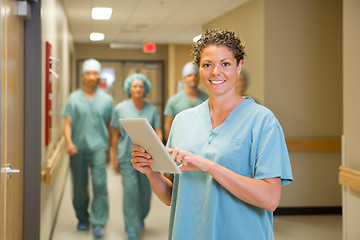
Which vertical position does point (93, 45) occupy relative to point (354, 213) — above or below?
above

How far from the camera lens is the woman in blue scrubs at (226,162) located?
1459 millimetres

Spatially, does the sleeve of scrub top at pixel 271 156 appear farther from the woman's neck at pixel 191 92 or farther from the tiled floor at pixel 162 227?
the woman's neck at pixel 191 92

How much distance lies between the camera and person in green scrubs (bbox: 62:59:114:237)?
4.29 m

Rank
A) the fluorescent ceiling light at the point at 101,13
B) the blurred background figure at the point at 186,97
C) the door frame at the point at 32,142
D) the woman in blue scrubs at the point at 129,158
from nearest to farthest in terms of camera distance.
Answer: the door frame at the point at 32,142
the woman in blue scrubs at the point at 129,158
the blurred background figure at the point at 186,97
the fluorescent ceiling light at the point at 101,13

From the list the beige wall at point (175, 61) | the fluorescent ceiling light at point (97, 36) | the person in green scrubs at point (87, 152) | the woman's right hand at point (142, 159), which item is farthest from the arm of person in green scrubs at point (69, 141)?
the beige wall at point (175, 61)

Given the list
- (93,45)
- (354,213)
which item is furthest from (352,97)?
(93,45)

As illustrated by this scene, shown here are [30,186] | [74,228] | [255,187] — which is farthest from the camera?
[74,228]

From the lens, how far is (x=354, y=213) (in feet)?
10.3

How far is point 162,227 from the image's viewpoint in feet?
14.5

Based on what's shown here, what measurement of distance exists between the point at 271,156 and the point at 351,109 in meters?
1.94

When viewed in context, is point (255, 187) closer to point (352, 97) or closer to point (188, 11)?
point (352, 97)

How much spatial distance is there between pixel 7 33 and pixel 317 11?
372 cm

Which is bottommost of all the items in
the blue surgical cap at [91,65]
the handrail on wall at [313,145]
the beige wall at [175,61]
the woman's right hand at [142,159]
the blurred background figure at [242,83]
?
the handrail on wall at [313,145]

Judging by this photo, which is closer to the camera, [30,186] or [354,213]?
[30,186]
